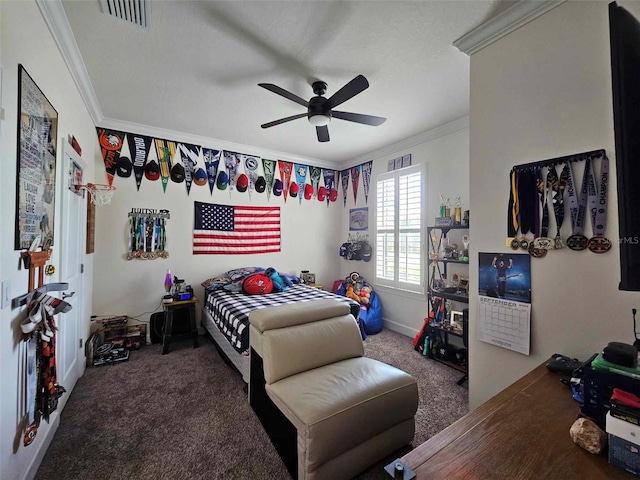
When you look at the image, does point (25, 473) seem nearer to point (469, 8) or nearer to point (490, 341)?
point (490, 341)

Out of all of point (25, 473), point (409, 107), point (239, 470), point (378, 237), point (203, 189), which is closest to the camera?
point (25, 473)

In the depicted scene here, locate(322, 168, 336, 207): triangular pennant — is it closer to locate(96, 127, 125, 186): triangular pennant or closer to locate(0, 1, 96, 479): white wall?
locate(96, 127, 125, 186): triangular pennant

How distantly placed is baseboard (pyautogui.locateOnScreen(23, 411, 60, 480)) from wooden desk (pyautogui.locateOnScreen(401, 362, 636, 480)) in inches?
82.0

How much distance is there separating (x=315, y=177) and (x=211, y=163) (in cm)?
181

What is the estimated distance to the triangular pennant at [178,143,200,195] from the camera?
370 centimetres

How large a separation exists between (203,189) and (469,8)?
3485 mm

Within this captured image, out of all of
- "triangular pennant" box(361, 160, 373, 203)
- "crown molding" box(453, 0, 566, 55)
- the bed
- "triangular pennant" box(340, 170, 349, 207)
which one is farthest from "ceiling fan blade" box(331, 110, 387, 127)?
"triangular pennant" box(340, 170, 349, 207)

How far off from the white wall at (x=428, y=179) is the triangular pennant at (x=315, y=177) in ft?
2.81

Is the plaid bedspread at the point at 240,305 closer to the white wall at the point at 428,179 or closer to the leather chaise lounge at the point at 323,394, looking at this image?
the leather chaise lounge at the point at 323,394

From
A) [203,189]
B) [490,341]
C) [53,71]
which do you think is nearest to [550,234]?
[490,341]

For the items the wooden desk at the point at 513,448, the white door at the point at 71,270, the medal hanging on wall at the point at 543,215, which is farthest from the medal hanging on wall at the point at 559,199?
the white door at the point at 71,270

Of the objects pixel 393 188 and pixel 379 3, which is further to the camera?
pixel 393 188

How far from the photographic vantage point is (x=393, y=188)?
4.07 meters

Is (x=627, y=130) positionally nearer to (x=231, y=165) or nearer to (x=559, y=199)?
(x=559, y=199)
